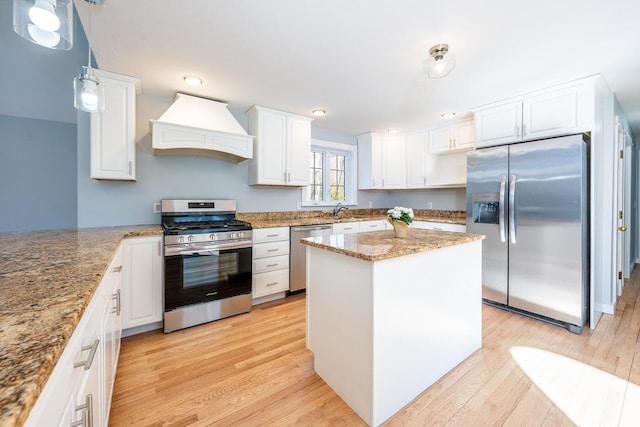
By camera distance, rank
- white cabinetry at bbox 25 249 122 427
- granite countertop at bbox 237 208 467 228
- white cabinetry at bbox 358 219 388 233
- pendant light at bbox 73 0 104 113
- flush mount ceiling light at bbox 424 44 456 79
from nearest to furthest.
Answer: white cabinetry at bbox 25 249 122 427 → pendant light at bbox 73 0 104 113 → flush mount ceiling light at bbox 424 44 456 79 → granite countertop at bbox 237 208 467 228 → white cabinetry at bbox 358 219 388 233

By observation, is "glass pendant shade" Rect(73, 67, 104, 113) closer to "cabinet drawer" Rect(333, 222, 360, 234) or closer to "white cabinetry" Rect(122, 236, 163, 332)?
"white cabinetry" Rect(122, 236, 163, 332)

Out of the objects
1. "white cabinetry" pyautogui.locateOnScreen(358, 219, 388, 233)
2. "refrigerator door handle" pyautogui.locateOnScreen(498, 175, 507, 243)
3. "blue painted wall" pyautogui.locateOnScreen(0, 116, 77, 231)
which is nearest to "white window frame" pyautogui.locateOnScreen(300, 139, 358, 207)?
→ "white cabinetry" pyautogui.locateOnScreen(358, 219, 388, 233)

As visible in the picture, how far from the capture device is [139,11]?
1.61 metres

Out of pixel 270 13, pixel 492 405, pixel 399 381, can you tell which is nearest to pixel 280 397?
pixel 399 381

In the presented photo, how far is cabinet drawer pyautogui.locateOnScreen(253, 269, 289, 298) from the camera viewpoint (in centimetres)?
298

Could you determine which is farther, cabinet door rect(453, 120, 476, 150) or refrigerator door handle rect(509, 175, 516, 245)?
cabinet door rect(453, 120, 476, 150)

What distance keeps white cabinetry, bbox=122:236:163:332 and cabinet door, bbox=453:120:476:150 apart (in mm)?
3835

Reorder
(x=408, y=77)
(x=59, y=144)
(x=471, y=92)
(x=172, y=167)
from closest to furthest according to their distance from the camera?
(x=408, y=77), (x=471, y=92), (x=172, y=167), (x=59, y=144)

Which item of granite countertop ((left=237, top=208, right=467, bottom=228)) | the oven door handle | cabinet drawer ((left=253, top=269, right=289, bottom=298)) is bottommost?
cabinet drawer ((left=253, top=269, right=289, bottom=298))

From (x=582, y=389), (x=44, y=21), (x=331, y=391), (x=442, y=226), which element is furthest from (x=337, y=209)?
(x=44, y=21)

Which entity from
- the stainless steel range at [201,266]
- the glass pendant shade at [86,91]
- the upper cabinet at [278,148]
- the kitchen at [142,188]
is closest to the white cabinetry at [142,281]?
the stainless steel range at [201,266]

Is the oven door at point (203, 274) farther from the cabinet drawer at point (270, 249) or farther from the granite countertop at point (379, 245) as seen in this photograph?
the granite countertop at point (379, 245)

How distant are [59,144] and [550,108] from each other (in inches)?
270

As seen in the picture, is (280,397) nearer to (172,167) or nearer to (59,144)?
(172,167)
